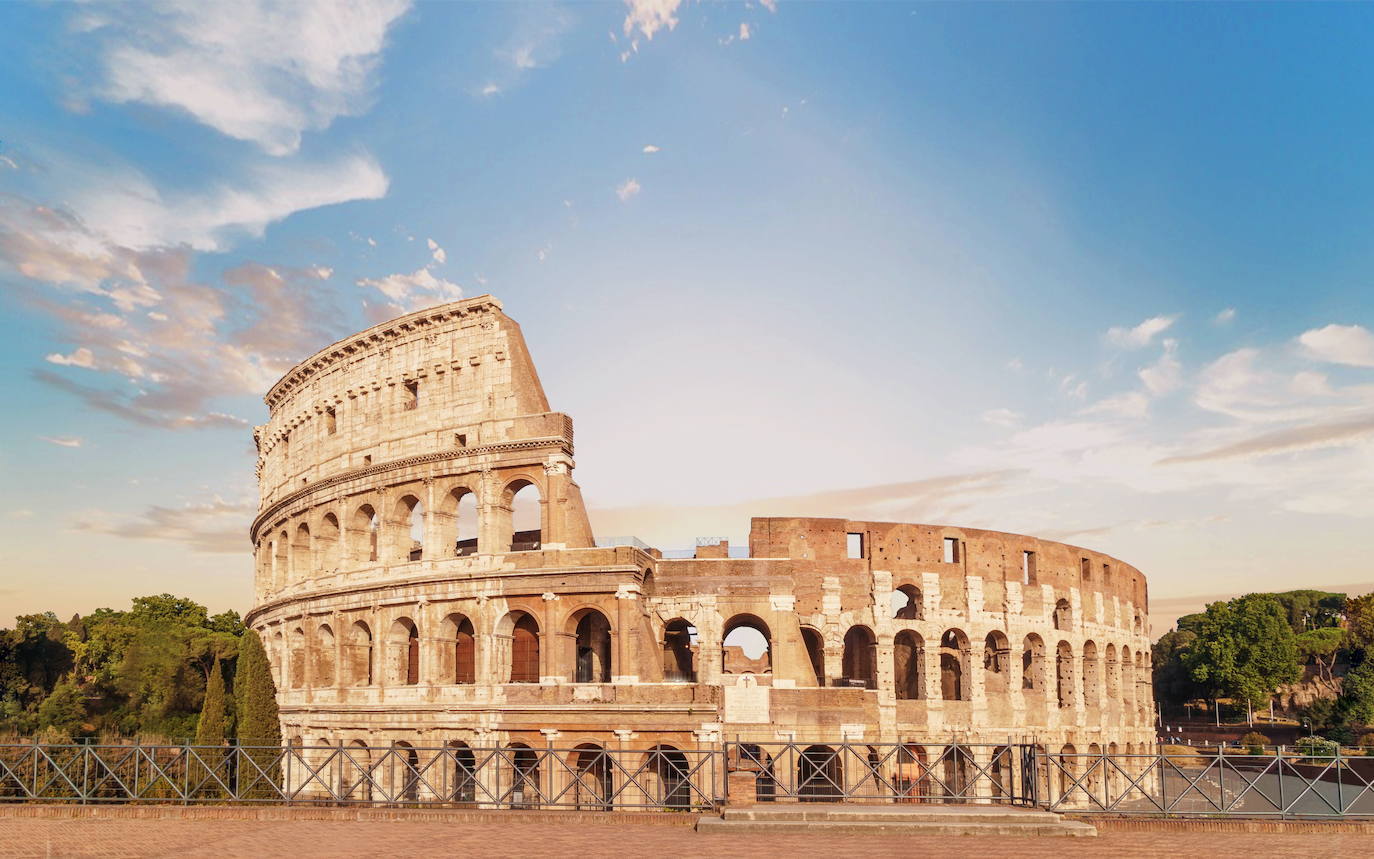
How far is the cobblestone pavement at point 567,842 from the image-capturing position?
49.8 feet

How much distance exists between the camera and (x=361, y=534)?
37938 mm

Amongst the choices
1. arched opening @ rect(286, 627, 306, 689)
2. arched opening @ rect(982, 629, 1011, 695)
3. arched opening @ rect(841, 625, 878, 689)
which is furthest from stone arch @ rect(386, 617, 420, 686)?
arched opening @ rect(982, 629, 1011, 695)

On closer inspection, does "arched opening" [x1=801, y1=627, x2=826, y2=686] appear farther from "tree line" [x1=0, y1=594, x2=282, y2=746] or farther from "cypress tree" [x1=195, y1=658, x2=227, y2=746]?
"cypress tree" [x1=195, y1=658, x2=227, y2=746]

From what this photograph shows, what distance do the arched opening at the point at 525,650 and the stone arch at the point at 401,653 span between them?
11.0 feet

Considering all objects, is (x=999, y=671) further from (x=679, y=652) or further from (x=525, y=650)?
(x=525, y=650)

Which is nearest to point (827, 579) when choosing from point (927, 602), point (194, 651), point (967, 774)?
point (927, 602)

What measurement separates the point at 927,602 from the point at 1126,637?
15.1 metres

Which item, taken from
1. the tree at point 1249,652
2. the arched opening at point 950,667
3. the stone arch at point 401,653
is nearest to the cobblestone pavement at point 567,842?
the stone arch at point 401,653

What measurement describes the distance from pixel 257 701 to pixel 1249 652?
69812mm

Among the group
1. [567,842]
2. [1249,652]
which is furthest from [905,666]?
[1249,652]

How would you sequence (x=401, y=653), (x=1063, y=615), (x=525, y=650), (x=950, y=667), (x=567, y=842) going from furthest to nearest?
1. (x=1063, y=615)
2. (x=950, y=667)
3. (x=401, y=653)
4. (x=525, y=650)
5. (x=567, y=842)

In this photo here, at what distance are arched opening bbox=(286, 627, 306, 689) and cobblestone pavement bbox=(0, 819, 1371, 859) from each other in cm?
2199

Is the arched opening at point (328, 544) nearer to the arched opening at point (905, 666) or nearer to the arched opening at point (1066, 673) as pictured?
the arched opening at point (905, 666)

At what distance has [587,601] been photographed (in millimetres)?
31641
